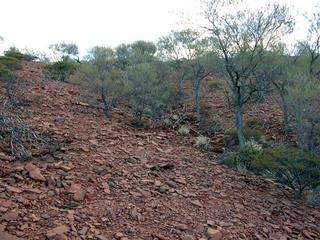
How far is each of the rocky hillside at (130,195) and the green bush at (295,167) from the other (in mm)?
333

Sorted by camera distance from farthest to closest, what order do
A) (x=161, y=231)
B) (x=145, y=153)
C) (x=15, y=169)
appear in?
(x=145, y=153), (x=15, y=169), (x=161, y=231)

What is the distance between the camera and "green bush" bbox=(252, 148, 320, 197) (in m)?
7.69

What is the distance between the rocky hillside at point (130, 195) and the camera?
5.11 metres

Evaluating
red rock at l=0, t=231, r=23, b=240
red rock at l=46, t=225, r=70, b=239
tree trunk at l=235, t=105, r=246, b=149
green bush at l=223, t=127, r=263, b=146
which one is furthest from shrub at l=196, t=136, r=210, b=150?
red rock at l=0, t=231, r=23, b=240

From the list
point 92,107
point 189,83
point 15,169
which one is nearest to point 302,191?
point 15,169

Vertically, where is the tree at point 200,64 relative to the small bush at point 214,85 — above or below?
above

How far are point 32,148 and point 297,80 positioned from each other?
27.1 ft

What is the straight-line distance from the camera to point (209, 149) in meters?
10.5

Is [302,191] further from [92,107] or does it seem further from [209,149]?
[92,107]

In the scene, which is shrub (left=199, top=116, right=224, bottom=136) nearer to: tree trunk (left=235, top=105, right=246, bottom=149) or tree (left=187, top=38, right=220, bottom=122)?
tree (left=187, top=38, right=220, bottom=122)

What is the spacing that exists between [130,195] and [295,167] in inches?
138

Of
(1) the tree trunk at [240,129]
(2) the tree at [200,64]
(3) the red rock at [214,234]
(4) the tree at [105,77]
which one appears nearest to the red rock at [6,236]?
(3) the red rock at [214,234]

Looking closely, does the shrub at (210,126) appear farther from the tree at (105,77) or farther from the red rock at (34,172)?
the red rock at (34,172)

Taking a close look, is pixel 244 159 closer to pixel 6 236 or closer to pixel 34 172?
pixel 34 172
